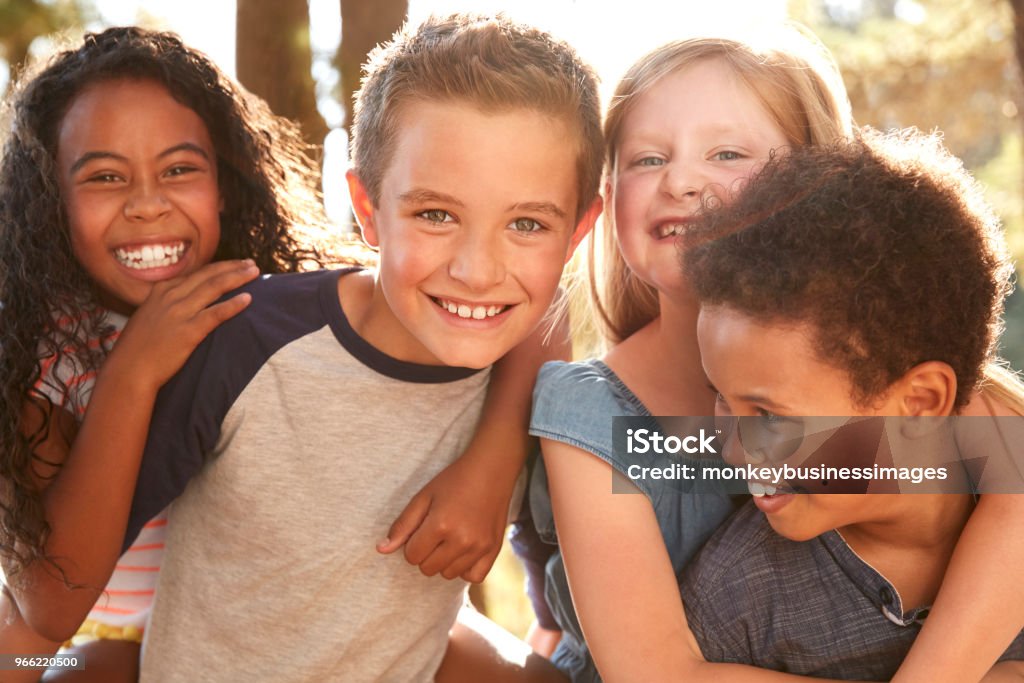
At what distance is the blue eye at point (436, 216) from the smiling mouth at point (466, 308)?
149mm

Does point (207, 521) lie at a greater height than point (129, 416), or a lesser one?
lesser

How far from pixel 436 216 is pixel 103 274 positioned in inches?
29.9

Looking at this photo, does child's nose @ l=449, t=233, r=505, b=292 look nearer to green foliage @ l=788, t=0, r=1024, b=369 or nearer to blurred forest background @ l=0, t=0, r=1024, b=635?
blurred forest background @ l=0, t=0, r=1024, b=635

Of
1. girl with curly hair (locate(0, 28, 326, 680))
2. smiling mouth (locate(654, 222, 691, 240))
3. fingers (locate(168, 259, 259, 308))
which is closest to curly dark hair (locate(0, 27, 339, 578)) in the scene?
girl with curly hair (locate(0, 28, 326, 680))

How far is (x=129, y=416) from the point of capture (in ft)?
5.93

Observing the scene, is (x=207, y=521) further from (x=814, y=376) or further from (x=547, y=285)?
(x=814, y=376)

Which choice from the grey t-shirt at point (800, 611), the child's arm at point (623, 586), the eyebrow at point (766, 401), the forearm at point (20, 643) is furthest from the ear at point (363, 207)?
the forearm at point (20, 643)

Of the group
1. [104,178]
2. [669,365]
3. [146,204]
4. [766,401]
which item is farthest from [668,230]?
[104,178]

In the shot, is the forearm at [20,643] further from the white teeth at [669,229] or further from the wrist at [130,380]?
the white teeth at [669,229]

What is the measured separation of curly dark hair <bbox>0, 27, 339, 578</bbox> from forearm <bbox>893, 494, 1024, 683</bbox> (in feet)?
5.06

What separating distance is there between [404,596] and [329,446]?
34cm

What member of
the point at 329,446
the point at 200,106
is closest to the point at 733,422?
the point at 329,446

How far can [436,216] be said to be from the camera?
1851mm

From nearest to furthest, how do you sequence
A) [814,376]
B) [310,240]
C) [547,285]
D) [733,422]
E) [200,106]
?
1. [814,376]
2. [733,422]
3. [547,285]
4. [200,106]
5. [310,240]
